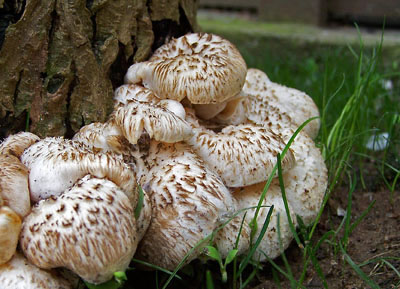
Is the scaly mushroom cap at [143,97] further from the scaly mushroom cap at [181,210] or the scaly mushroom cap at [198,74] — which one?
the scaly mushroom cap at [181,210]

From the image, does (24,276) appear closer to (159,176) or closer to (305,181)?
(159,176)

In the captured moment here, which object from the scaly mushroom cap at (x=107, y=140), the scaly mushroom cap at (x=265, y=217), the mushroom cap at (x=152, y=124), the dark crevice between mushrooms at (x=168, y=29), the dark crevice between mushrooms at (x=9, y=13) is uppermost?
the dark crevice between mushrooms at (x=9, y=13)

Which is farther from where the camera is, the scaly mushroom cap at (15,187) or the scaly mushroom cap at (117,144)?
the scaly mushroom cap at (117,144)

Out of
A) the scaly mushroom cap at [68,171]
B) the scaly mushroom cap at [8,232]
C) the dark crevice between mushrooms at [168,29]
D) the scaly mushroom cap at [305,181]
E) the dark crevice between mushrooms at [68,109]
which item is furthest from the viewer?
the dark crevice between mushrooms at [168,29]

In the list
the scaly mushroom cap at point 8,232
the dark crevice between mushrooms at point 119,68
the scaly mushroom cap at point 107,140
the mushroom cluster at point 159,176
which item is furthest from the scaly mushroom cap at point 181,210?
the dark crevice between mushrooms at point 119,68

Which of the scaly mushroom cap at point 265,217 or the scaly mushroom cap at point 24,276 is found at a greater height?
the scaly mushroom cap at point 24,276

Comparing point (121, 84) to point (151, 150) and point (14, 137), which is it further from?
point (14, 137)
